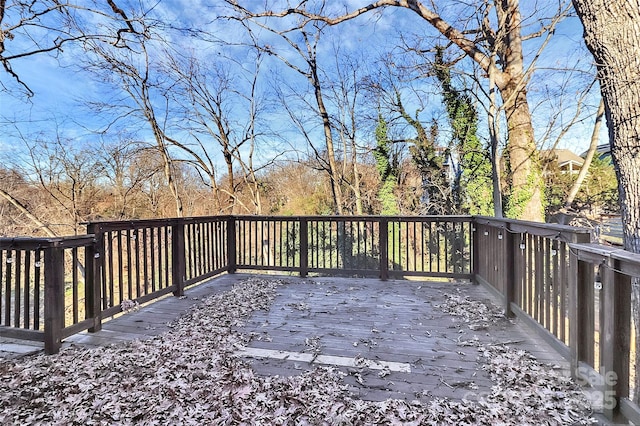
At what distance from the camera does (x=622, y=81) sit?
2.99 m

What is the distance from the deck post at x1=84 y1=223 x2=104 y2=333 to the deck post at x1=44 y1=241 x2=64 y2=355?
280 millimetres

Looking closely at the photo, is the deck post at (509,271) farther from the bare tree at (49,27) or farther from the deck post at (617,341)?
the bare tree at (49,27)

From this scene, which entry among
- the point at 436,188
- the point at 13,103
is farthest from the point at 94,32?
the point at 436,188

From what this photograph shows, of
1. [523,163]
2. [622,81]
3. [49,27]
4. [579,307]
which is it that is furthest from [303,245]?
[49,27]

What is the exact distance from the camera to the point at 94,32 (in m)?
6.22

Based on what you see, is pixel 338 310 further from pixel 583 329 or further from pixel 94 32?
pixel 94 32

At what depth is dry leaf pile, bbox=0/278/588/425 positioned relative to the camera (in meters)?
1.64

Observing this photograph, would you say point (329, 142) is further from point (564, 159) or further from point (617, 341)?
point (617, 341)

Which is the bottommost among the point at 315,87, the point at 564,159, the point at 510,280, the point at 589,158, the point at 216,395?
the point at 216,395

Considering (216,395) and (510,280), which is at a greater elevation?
(510,280)

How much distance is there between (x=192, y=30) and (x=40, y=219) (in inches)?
247

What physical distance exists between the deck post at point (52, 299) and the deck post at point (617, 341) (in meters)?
3.63

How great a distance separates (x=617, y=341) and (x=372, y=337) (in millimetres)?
1576

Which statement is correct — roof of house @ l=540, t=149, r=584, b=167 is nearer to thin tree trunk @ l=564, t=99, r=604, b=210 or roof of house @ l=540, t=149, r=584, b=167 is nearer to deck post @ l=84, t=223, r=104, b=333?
thin tree trunk @ l=564, t=99, r=604, b=210
